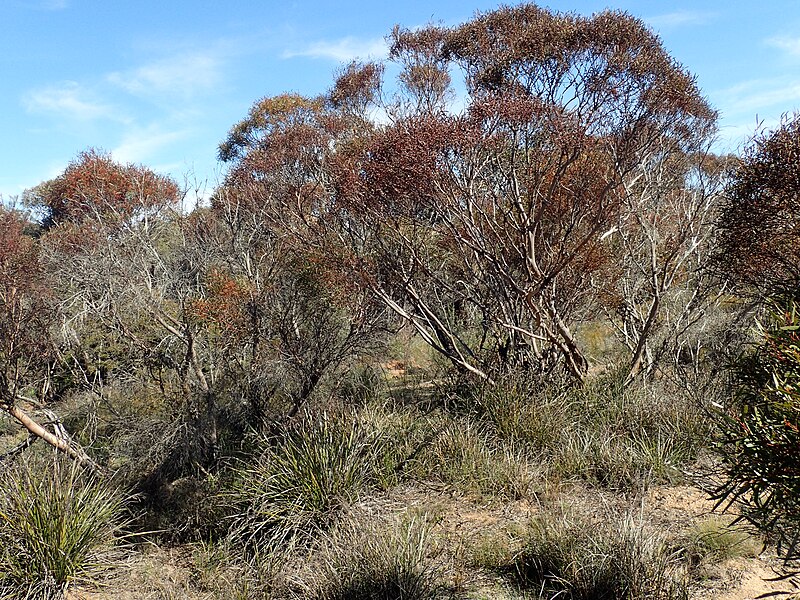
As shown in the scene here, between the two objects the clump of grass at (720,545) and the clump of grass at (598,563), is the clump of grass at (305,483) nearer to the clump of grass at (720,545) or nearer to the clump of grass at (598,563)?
the clump of grass at (598,563)

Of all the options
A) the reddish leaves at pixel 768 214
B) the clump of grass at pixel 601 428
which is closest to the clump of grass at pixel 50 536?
the clump of grass at pixel 601 428

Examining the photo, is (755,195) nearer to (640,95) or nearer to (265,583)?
(640,95)

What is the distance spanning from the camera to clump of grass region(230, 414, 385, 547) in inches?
225

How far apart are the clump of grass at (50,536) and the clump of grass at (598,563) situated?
144 inches

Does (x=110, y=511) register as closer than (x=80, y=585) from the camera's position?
No

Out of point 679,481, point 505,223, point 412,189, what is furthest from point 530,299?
point 679,481

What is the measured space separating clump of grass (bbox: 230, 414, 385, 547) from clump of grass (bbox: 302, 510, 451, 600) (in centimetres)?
86

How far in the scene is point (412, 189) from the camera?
691 centimetres

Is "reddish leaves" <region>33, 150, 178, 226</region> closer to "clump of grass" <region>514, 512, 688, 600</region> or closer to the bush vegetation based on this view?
the bush vegetation

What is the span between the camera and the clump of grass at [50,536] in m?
4.83

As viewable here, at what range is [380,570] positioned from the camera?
4.43 meters

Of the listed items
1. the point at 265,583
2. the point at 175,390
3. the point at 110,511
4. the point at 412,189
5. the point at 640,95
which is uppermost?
the point at 640,95

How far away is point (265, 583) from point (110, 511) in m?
1.82

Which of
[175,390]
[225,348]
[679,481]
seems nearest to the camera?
[679,481]
